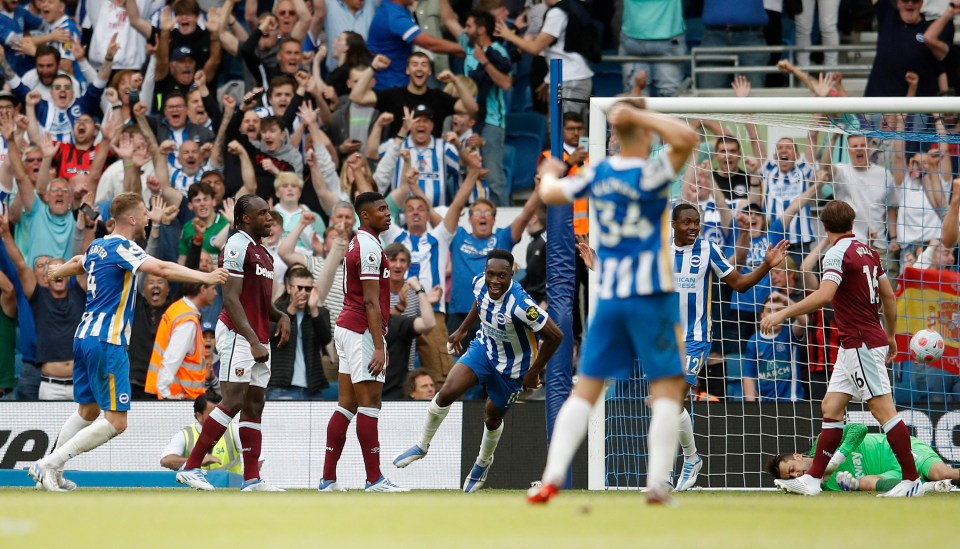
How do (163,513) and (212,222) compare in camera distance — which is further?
(212,222)

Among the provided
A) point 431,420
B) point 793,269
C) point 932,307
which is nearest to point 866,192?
point 793,269

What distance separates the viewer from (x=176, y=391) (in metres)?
14.4

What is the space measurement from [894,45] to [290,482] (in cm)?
957

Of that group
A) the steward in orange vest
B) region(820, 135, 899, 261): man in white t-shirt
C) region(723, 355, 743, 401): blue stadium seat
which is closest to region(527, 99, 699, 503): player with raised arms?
region(723, 355, 743, 401): blue stadium seat

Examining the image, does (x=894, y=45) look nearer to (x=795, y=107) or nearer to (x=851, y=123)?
(x=851, y=123)

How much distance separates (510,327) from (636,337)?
157 inches

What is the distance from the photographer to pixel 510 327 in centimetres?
1118

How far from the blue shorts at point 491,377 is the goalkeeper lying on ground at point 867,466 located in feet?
9.45

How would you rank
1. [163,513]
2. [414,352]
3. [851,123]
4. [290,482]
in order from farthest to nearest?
Result: [414,352] < [290,482] < [851,123] < [163,513]

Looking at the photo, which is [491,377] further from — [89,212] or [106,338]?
[89,212]

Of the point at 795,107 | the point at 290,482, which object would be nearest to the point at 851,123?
the point at 795,107

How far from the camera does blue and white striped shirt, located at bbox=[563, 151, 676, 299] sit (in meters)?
7.20

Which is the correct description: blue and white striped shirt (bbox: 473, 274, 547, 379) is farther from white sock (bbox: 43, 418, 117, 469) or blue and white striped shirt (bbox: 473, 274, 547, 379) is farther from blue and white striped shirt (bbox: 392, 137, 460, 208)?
blue and white striped shirt (bbox: 392, 137, 460, 208)

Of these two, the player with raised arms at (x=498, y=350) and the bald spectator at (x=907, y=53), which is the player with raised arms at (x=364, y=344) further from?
the bald spectator at (x=907, y=53)
